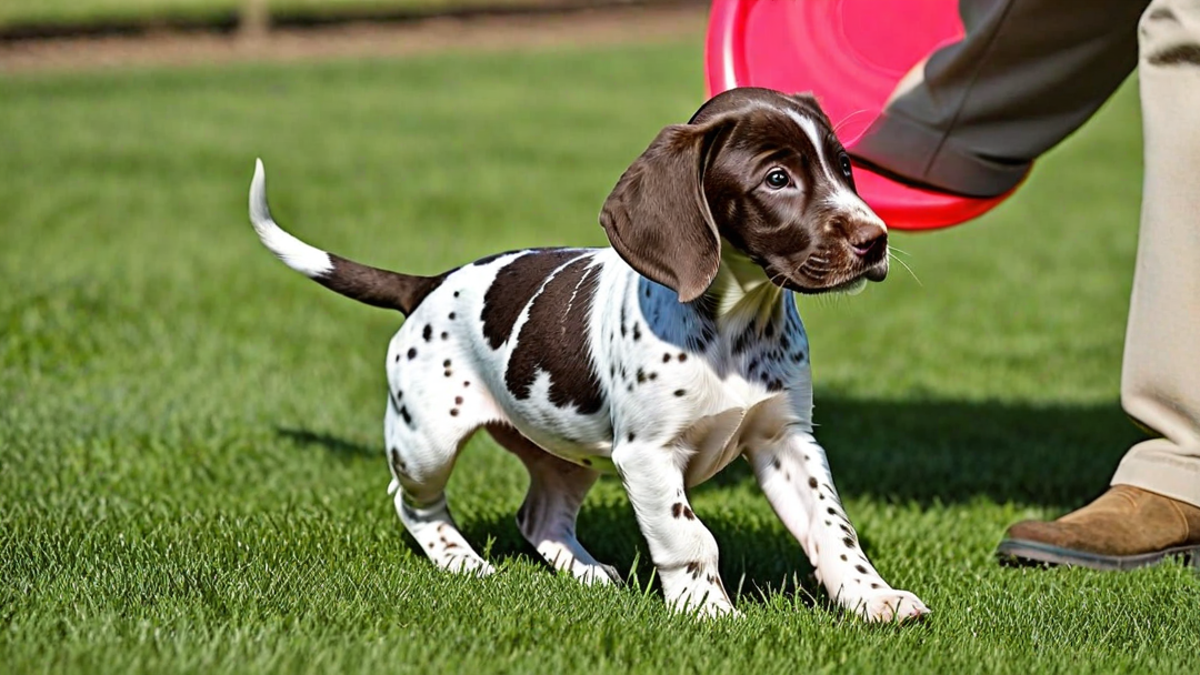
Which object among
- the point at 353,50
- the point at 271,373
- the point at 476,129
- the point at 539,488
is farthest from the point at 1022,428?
the point at 353,50

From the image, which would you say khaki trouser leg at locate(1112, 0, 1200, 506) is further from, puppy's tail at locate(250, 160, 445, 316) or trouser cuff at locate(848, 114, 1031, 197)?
puppy's tail at locate(250, 160, 445, 316)

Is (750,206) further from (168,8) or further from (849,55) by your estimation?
(168,8)

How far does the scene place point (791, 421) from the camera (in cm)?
363

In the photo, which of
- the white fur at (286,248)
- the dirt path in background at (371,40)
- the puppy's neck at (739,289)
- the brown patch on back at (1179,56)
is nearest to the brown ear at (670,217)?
the puppy's neck at (739,289)

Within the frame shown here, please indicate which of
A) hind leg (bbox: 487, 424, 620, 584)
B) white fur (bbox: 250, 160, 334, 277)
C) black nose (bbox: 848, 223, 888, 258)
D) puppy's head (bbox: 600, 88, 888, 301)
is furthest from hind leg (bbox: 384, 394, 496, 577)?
black nose (bbox: 848, 223, 888, 258)

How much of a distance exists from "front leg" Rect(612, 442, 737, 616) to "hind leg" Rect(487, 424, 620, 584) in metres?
0.74

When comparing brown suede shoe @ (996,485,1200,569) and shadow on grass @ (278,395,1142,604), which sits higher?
brown suede shoe @ (996,485,1200,569)

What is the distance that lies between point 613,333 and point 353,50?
21.1m

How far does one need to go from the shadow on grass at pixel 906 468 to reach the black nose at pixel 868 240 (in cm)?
95

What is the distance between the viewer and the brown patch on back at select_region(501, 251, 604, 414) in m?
3.74

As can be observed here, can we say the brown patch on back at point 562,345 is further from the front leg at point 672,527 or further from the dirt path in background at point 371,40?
the dirt path in background at point 371,40

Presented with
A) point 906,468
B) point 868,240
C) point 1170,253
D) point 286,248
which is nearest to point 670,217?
point 868,240

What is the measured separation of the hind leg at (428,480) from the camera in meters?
4.06

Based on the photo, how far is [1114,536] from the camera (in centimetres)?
437
